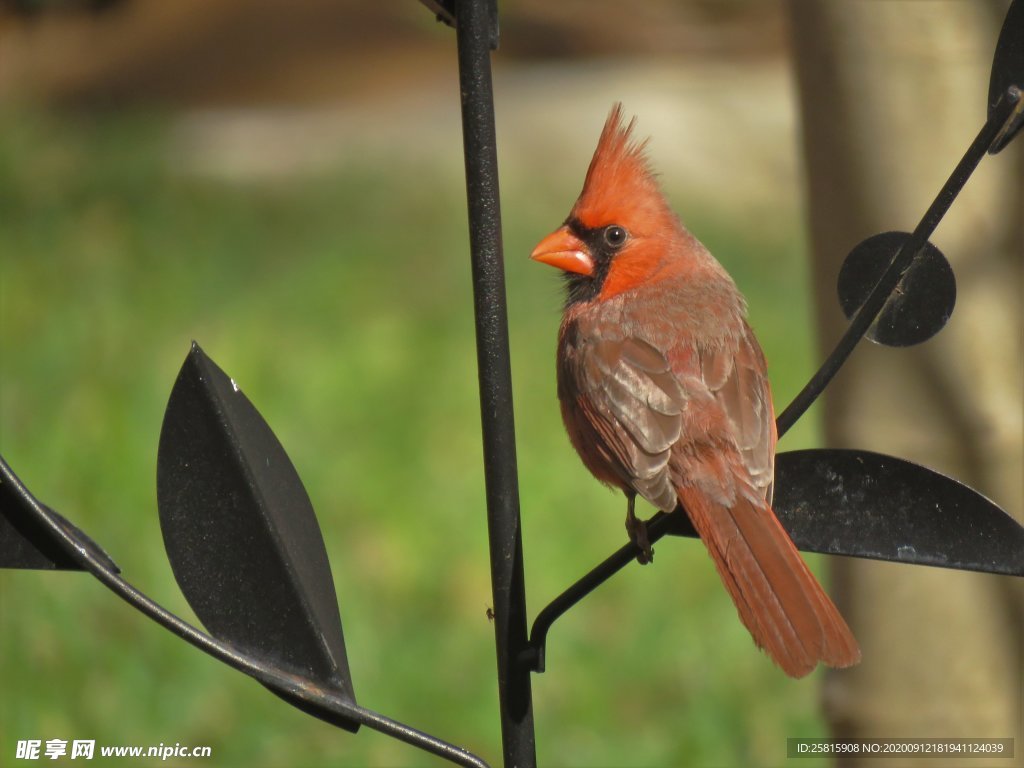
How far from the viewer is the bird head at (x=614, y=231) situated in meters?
1.97

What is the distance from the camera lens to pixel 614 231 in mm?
2064

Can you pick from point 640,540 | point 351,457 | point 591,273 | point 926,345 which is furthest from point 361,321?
point 640,540

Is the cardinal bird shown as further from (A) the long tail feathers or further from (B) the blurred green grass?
(B) the blurred green grass

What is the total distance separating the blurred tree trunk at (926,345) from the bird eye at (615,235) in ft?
1.01

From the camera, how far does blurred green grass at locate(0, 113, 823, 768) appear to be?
2.72m

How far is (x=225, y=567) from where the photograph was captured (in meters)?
1.21

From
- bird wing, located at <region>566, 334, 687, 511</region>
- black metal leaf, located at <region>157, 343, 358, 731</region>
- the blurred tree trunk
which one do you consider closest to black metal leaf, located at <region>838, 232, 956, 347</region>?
bird wing, located at <region>566, 334, 687, 511</region>

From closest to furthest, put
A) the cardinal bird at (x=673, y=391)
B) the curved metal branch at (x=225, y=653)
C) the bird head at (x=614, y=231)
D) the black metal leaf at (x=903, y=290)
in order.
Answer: the curved metal branch at (x=225, y=653)
the black metal leaf at (x=903, y=290)
the cardinal bird at (x=673, y=391)
the bird head at (x=614, y=231)

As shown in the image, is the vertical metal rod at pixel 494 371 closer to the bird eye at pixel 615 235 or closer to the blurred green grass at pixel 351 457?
the bird eye at pixel 615 235

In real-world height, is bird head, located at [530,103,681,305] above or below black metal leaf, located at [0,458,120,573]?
above

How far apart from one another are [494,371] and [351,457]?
7.79ft

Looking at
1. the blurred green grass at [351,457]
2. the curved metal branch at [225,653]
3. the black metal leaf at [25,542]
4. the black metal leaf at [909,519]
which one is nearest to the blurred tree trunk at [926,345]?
the blurred green grass at [351,457]

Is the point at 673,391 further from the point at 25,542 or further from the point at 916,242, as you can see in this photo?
the point at 25,542

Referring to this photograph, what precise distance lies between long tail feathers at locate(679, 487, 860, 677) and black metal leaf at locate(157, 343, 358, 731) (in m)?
0.42
